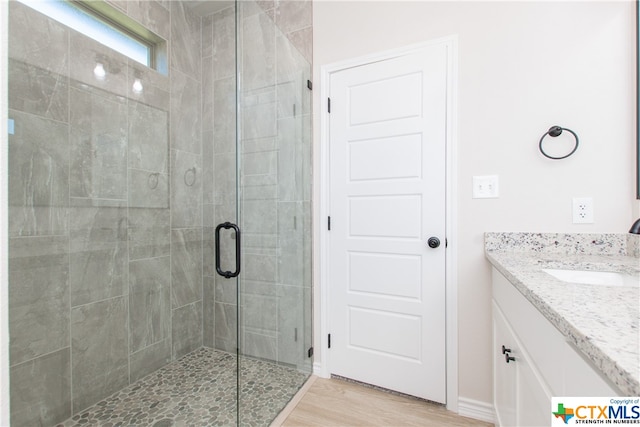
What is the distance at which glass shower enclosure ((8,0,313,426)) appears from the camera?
1.35 metres

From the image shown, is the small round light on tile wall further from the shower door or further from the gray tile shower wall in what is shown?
the shower door

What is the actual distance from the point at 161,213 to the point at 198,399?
4.16 ft

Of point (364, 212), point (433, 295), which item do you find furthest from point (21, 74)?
point (433, 295)

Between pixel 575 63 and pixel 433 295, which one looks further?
pixel 433 295

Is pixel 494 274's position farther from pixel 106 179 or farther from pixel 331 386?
pixel 106 179

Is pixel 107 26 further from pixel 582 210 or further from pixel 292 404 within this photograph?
pixel 582 210

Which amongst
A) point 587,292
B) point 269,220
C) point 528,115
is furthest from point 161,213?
point 528,115

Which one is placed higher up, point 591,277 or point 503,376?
point 591,277

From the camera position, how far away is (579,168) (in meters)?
1.38

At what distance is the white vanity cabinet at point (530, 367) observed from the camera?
0.52 meters

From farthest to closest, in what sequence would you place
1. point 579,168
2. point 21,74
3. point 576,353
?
point 579,168
point 21,74
point 576,353

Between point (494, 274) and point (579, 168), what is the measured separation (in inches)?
26.6

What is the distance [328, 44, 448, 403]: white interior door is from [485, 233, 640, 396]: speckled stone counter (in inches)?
16.6

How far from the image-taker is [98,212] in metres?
1.65
